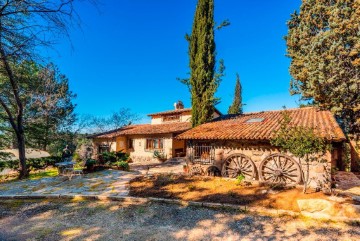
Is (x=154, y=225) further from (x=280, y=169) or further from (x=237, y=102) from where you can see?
(x=237, y=102)

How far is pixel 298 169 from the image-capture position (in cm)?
970

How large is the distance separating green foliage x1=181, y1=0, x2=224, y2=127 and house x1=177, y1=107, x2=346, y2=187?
13.2ft

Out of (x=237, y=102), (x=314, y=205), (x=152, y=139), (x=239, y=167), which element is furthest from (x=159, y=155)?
(x=237, y=102)

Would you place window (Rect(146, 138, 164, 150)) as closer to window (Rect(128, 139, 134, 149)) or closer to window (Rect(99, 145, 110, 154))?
window (Rect(128, 139, 134, 149))

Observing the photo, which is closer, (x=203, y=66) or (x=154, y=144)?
(x=203, y=66)

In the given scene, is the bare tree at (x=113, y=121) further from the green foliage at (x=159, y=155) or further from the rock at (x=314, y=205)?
the rock at (x=314, y=205)

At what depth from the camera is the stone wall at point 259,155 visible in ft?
29.4

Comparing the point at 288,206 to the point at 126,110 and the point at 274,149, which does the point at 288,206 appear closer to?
the point at 274,149

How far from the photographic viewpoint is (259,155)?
1088 centimetres

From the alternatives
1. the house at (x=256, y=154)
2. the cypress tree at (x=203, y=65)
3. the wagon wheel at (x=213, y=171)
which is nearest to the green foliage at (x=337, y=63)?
the house at (x=256, y=154)

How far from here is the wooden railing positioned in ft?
41.7

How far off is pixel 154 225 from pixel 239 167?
7.35 meters

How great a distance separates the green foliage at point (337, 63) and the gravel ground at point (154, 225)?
14650mm

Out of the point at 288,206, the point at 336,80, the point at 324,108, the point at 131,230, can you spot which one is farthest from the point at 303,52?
the point at 131,230
